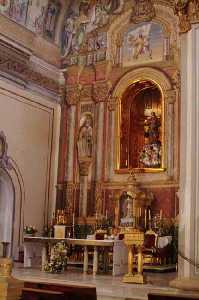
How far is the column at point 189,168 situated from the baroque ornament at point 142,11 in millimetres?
6646

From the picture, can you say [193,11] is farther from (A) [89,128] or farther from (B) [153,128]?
(A) [89,128]

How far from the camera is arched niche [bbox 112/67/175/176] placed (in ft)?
51.7

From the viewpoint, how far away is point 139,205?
15.4 meters

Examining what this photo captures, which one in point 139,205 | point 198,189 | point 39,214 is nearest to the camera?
point 198,189

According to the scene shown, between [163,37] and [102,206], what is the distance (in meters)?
5.85

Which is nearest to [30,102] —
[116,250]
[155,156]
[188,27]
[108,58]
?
[108,58]

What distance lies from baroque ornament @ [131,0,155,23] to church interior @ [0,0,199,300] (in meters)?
0.04

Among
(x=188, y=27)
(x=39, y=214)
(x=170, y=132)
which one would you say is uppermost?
(x=188, y=27)

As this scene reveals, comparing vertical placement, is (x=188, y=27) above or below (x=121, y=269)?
above

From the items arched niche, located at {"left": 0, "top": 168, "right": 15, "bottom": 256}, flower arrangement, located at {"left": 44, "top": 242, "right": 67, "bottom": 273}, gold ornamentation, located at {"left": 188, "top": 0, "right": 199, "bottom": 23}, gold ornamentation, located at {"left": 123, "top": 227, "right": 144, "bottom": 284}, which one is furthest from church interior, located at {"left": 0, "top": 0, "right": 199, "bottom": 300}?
gold ornamentation, located at {"left": 188, "top": 0, "right": 199, "bottom": 23}

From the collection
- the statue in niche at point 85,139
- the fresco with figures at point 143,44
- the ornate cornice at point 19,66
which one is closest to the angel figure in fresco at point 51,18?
the ornate cornice at point 19,66

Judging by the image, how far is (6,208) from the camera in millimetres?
15539

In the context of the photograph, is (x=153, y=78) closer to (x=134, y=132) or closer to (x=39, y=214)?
(x=134, y=132)

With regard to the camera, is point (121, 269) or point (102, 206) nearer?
point (121, 269)
